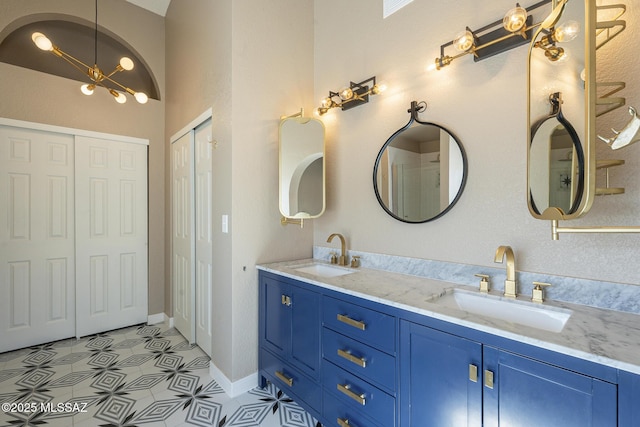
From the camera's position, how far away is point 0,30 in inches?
99.4

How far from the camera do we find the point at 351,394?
1.45 metres

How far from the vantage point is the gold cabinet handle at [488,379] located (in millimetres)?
1013

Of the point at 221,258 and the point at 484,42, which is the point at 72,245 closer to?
the point at 221,258

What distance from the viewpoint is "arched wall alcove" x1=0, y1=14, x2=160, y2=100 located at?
8.96ft

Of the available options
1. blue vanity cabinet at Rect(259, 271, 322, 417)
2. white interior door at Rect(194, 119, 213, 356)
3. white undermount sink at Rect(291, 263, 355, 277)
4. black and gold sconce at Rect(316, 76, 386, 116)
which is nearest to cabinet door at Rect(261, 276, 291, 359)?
blue vanity cabinet at Rect(259, 271, 322, 417)

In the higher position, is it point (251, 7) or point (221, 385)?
point (251, 7)

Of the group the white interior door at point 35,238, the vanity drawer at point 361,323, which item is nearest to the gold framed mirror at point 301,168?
the vanity drawer at point 361,323

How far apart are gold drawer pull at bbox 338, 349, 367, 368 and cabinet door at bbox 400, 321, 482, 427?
20 centimetres

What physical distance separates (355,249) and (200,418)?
1484mm

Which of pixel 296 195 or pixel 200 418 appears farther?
pixel 296 195

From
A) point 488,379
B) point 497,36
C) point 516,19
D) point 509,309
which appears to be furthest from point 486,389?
point 497,36

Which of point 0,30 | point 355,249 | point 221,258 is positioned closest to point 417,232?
point 355,249

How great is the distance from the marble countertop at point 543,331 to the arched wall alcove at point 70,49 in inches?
129

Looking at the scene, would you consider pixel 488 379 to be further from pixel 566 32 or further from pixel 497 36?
pixel 497 36
